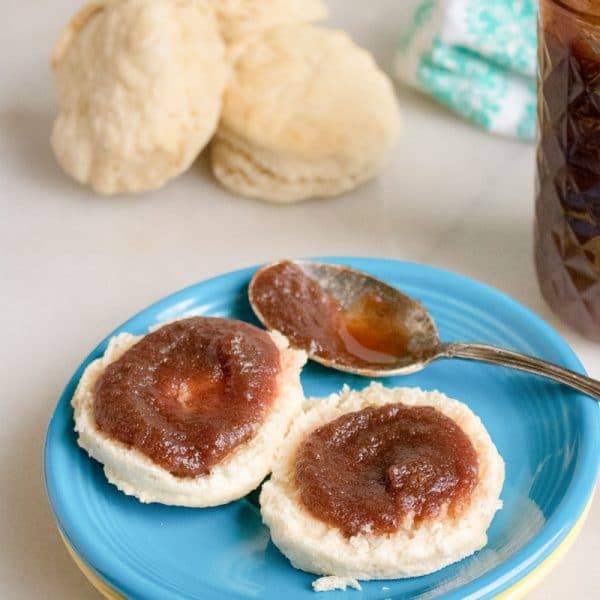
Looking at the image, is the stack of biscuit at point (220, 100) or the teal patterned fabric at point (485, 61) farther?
the teal patterned fabric at point (485, 61)

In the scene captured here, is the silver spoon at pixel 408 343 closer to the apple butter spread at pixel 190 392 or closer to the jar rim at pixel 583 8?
the apple butter spread at pixel 190 392

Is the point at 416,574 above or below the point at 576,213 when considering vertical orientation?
below

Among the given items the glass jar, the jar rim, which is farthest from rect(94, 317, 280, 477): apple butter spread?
the jar rim

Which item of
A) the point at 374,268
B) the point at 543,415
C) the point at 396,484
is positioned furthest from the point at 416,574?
the point at 374,268

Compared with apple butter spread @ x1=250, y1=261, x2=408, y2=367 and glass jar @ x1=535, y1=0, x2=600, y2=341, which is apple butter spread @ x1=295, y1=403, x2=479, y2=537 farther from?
glass jar @ x1=535, y1=0, x2=600, y2=341

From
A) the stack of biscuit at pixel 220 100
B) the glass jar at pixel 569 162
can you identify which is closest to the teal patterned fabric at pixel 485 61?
the stack of biscuit at pixel 220 100

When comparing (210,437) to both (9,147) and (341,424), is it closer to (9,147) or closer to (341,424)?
(341,424)

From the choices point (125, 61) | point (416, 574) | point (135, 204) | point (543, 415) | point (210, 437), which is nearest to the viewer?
point (416, 574)
